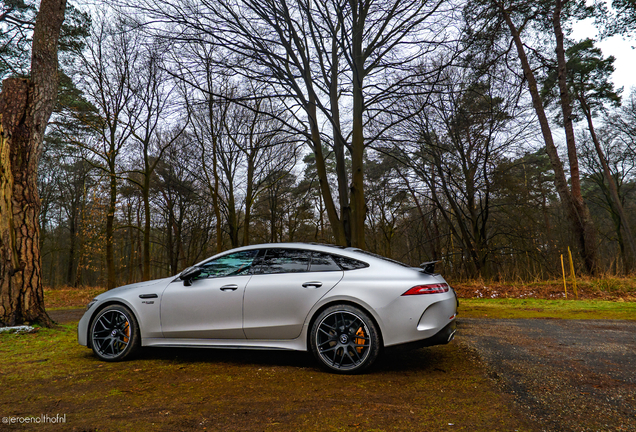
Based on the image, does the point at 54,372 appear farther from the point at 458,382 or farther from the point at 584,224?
the point at 584,224

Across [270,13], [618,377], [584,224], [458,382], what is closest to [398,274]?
[458,382]

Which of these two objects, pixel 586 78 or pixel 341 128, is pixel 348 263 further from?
pixel 586 78

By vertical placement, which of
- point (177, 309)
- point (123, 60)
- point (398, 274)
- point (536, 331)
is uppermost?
point (123, 60)

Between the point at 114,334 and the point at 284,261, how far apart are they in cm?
223

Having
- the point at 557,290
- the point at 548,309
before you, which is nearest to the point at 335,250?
the point at 548,309

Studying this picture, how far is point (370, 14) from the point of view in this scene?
8414 millimetres

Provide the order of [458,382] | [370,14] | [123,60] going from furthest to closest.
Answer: [123,60], [370,14], [458,382]

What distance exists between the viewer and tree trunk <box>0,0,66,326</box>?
5.59 metres

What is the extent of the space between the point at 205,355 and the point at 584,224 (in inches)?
565

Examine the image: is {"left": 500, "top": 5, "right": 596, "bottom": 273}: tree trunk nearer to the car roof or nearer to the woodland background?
the woodland background

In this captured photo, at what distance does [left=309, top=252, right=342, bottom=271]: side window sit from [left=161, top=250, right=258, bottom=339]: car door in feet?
2.46

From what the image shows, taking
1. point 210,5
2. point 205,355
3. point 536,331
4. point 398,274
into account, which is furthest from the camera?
point 210,5

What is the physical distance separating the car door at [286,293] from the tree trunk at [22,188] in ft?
14.0

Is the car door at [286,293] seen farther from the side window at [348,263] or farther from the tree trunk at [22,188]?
the tree trunk at [22,188]
